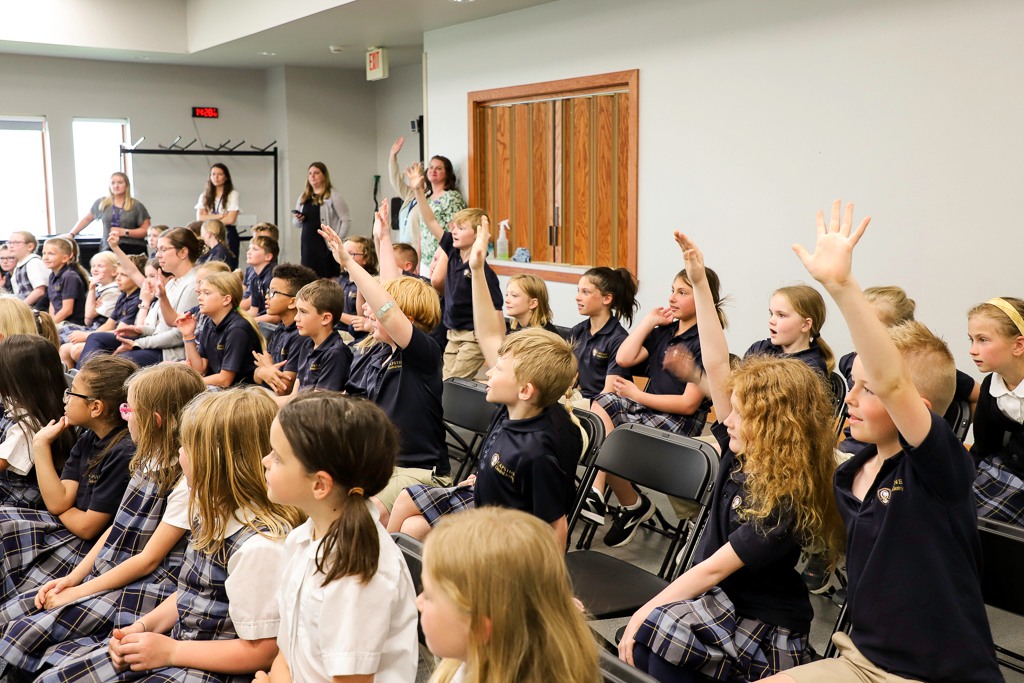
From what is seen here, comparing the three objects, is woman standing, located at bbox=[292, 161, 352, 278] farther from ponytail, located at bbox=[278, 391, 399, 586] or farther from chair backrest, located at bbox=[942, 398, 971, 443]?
ponytail, located at bbox=[278, 391, 399, 586]

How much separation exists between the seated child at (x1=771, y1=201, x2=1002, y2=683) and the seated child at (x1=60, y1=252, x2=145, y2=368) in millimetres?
5066

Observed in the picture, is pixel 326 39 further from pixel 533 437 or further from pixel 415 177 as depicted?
pixel 533 437

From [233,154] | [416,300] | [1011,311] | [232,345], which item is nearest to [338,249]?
[416,300]

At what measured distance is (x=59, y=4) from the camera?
959 centimetres

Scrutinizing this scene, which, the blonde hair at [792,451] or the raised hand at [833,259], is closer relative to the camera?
the raised hand at [833,259]

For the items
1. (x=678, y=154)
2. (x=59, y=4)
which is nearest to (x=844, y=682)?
(x=678, y=154)

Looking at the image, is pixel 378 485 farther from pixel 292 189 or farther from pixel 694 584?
pixel 292 189

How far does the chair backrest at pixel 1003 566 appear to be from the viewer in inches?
82.8

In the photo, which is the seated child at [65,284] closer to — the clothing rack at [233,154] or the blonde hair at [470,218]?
the blonde hair at [470,218]

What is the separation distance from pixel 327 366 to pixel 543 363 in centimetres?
166

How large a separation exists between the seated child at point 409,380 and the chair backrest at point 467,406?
0.75ft

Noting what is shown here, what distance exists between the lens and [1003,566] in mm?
2129

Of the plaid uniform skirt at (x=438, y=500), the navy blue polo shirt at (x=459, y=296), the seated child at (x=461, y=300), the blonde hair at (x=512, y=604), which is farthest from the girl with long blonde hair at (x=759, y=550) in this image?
the navy blue polo shirt at (x=459, y=296)

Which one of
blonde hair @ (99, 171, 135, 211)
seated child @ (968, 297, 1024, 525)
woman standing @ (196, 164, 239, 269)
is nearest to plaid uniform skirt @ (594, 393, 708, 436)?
seated child @ (968, 297, 1024, 525)
